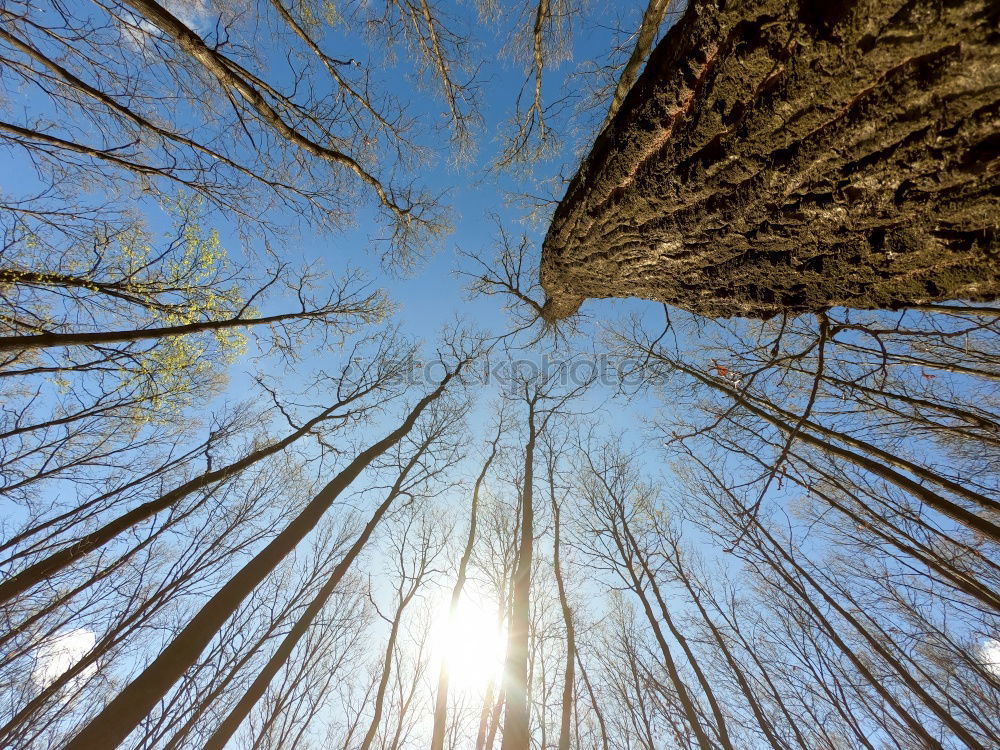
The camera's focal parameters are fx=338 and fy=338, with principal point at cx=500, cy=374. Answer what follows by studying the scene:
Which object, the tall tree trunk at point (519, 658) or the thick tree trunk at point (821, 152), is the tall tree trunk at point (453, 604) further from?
the thick tree trunk at point (821, 152)

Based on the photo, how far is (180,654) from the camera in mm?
2916

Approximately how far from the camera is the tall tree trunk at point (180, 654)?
97.9 inches

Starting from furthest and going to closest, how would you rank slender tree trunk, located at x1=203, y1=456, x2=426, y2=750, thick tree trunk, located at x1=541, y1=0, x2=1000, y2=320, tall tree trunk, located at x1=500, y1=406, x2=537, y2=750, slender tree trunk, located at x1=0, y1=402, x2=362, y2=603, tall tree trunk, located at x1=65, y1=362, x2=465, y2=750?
slender tree trunk, located at x1=203, y1=456, x2=426, y2=750, tall tree trunk, located at x1=500, y1=406, x2=537, y2=750, slender tree trunk, located at x1=0, y1=402, x2=362, y2=603, tall tree trunk, located at x1=65, y1=362, x2=465, y2=750, thick tree trunk, located at x1=541, y1=0, x2=1000, y2=320

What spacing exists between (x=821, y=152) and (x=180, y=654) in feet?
18.4

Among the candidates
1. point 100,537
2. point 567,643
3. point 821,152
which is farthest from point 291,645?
point 821,152

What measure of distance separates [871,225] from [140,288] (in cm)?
793

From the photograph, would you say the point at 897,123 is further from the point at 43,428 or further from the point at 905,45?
the point at 43,428

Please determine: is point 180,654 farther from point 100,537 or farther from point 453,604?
point 453,604

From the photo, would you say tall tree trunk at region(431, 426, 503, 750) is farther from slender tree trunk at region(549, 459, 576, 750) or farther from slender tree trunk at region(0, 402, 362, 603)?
slender tree trunk at region(0, 402, 362, 603)

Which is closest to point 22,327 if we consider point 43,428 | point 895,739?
point 43,428

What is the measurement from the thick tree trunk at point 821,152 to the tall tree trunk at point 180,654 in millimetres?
5041

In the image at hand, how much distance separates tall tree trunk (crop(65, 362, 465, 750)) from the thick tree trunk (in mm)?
5041

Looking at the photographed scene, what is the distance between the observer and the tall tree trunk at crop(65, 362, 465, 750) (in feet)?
8.16

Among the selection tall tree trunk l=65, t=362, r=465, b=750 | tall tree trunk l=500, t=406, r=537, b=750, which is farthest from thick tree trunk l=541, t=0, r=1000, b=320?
tall tree trunk l=500, t=406, r=537, b=750
